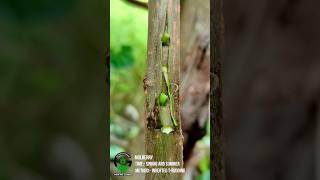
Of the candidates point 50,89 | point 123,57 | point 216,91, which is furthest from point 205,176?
point 50,89

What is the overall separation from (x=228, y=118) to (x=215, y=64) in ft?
1.24

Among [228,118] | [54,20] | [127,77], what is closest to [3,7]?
[54,20]

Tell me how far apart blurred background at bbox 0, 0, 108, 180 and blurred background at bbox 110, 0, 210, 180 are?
0.16 m

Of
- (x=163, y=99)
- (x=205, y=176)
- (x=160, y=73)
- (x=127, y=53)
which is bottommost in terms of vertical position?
(x=205, y=176)

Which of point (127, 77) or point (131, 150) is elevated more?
point (127, 77)

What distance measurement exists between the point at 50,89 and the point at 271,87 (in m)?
1.20

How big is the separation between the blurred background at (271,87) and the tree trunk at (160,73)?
32 centimetres

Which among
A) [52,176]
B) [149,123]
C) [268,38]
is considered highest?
[268,38]

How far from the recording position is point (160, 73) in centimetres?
268

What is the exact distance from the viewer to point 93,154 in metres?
2.86

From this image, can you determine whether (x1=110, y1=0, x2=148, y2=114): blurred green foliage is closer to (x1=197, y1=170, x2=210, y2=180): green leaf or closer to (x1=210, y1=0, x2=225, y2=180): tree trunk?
(x1=210, y1=0, x2=225, y2=180): tree trunk

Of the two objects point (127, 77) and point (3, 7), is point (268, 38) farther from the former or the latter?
point (3, 7)

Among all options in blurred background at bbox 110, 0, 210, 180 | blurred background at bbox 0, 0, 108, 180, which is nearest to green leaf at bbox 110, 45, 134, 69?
blurred background at bbox 110, 0, 210, 180

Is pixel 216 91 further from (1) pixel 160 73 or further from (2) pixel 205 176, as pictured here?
(2) pixel 205 176
